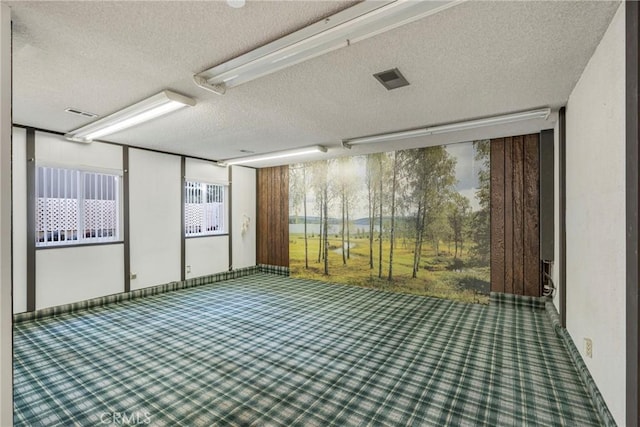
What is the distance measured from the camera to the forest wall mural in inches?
182

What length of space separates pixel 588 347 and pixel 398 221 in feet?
10.6

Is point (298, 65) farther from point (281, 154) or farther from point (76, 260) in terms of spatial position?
point (76, 260)

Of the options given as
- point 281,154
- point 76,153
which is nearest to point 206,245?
point 281,154

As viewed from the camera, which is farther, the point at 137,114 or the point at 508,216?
the point at 508,216

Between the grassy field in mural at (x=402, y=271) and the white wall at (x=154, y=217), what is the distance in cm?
251

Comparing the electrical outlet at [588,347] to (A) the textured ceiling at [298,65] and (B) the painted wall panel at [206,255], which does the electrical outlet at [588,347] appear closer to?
(A) the textured ceiling at [298,65]

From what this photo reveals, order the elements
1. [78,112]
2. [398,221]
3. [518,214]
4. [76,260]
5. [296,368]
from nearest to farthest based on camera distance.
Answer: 1. [296,368]
2. [78,112]
3. [76,260]
4. [518,214]
5. [398,221]

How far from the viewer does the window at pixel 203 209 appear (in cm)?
582

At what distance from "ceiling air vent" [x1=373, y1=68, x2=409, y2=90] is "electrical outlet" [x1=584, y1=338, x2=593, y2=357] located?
8.19 feet

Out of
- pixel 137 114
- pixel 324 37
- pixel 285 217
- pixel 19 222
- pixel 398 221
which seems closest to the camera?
pixel 324 37

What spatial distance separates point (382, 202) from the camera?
545cm

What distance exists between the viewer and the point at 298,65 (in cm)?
224

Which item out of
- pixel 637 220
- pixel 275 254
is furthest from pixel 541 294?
pixel 275 254

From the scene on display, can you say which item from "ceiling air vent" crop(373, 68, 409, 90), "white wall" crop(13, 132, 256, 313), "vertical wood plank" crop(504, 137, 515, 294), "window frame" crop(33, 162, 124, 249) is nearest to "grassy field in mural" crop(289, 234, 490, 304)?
"vertical wood plank" crop(504, 137, 515, 294)
